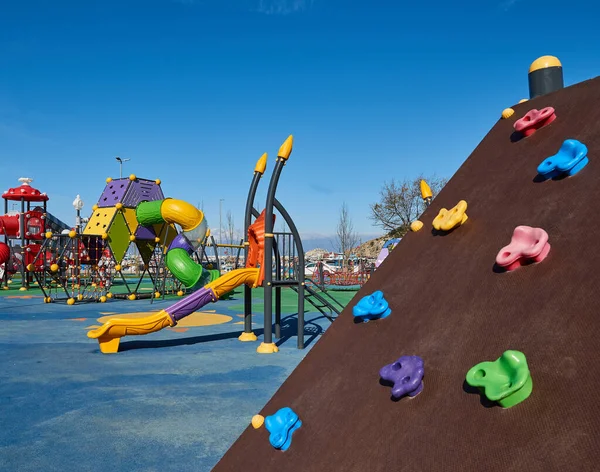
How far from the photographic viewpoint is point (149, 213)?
15.4 meters

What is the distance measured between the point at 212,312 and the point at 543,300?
1280cm

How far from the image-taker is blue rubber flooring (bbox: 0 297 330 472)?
373 cm

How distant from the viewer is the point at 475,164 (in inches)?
110

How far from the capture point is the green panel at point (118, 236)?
635 inches

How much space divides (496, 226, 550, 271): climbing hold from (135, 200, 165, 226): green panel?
14.2 m

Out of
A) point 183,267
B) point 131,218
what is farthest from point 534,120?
point 131,218

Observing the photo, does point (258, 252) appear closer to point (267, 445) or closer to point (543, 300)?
point (267, 445)

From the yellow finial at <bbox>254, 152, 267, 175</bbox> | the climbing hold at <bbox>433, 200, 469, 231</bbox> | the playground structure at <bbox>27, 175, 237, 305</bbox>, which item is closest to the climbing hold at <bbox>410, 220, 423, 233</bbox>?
the climbing hold at <bbox>433, 200, 469, 231</bbox>

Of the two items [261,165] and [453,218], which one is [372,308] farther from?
[261,165]

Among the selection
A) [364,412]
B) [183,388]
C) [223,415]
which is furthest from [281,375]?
[364,412]

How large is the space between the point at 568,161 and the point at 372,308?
3.41ft

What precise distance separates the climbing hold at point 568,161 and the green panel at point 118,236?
1585 cm

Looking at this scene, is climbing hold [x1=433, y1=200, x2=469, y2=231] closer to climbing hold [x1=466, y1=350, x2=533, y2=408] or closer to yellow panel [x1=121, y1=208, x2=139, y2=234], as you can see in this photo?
climbing hold [x1=466, y1=350, x2=533, y2=408]

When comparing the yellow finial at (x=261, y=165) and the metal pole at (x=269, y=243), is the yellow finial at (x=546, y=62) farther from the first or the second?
the yellow finial at (x=261, y=165)
